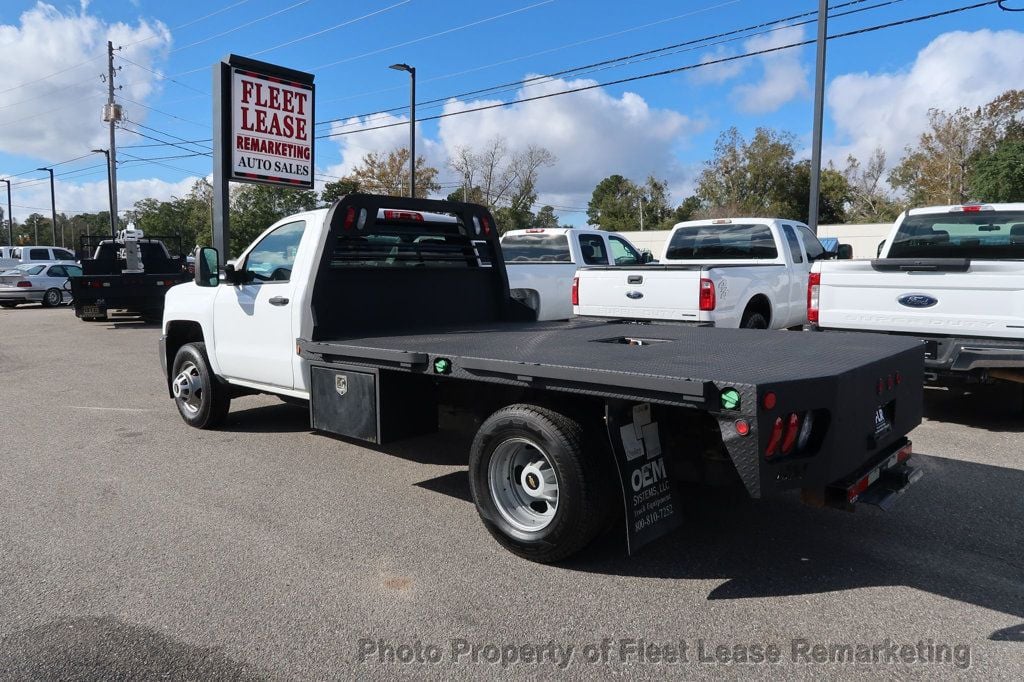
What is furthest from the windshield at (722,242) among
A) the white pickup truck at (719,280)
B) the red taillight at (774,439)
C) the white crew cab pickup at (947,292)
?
the red taillight at (774,439)

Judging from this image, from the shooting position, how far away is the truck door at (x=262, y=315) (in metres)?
5.96

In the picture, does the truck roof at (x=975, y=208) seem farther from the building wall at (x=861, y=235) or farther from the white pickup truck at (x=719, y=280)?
the building wall at (x=861, y=235)

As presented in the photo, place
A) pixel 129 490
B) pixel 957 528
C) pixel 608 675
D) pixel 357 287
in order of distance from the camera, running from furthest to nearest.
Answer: pixel 357 287
pixel 129 490
pixel 957 528
pixel 608 675

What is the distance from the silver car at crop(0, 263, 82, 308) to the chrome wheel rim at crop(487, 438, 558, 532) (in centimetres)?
2287

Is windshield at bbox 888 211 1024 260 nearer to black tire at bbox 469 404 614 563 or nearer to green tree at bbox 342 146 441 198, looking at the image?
black tire at bbox 469 404 614 563

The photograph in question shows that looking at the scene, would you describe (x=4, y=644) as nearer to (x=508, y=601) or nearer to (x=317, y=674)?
(x=317, y=674)

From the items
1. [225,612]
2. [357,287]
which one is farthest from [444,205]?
[225,612]

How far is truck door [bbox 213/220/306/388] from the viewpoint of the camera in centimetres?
596

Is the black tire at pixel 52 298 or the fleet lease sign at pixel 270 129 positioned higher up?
the fleet lease sign at pixel 270 129

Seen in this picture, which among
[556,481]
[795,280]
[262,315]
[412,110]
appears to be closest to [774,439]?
[556,481]

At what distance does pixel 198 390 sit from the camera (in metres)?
7.17

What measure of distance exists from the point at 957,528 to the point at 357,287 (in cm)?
442

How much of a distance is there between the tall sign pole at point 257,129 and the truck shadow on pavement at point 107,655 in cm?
748

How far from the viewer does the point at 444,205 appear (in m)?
6.75
